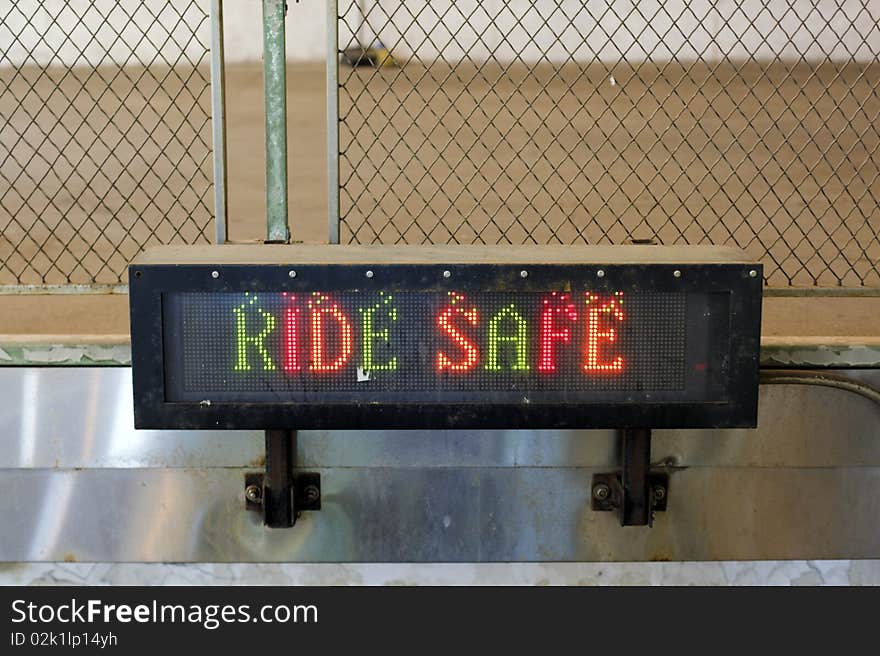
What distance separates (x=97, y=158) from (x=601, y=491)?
4750mm

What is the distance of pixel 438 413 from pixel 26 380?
131cm

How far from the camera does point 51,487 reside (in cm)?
356

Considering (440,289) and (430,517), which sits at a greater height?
(440,289)

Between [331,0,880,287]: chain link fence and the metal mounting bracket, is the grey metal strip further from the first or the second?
the metal mounting bracket

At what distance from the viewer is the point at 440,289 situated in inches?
105

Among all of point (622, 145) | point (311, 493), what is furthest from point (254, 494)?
point (622, 145)

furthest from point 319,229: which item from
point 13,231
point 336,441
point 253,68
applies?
point 253,68

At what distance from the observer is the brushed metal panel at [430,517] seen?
3551mm

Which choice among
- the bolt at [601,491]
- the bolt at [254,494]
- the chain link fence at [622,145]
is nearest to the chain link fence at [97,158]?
the chain link fence at [622,145]

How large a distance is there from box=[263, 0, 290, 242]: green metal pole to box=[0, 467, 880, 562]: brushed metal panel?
75 centimetres

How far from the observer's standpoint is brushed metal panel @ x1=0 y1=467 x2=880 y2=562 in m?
3.55

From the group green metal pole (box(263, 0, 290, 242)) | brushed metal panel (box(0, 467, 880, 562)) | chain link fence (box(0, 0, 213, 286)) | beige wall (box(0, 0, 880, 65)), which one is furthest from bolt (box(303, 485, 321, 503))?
beige wall (box(0, 0, 880, 65))

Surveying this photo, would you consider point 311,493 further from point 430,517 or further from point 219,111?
point 219,111

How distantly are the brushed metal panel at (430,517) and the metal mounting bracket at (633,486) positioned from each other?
0.04 meters
